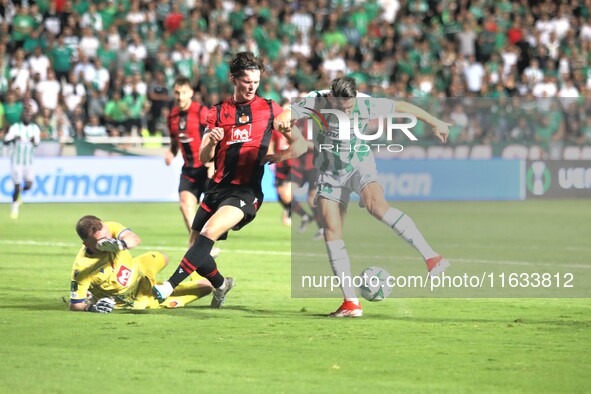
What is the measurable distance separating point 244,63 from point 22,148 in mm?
13443

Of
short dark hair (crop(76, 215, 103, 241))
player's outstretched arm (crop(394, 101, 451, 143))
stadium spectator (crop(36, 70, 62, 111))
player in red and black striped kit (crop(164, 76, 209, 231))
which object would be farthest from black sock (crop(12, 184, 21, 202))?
player's outstretched arm (crop(394, 101, 451, 143))

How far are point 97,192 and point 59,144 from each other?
1.27 meters

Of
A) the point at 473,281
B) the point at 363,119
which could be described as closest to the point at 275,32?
the point at 473,281

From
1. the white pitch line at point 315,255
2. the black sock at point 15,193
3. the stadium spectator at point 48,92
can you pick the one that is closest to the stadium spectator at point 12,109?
the stadium spectator at point 48,92

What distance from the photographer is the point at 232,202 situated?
9.98m

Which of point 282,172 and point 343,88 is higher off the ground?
point 343,88

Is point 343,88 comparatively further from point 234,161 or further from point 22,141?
point 22,141

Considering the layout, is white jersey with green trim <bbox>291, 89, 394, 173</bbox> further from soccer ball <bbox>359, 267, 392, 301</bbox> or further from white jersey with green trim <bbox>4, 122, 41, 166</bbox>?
white jersey with green trim <bbox>4, 122, 41, 166</bbox>

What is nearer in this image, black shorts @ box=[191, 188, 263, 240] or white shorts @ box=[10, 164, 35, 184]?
black shorts @ box=[191, 188, 263, 240]

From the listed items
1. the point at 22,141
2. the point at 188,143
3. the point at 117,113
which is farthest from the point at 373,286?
the point at 117,113

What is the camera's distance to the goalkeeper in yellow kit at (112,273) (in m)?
9.84

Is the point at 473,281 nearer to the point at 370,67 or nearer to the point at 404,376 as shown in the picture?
the point at 404,376

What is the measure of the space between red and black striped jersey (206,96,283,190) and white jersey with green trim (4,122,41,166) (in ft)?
42.2

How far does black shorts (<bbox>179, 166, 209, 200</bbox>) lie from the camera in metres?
14.6
